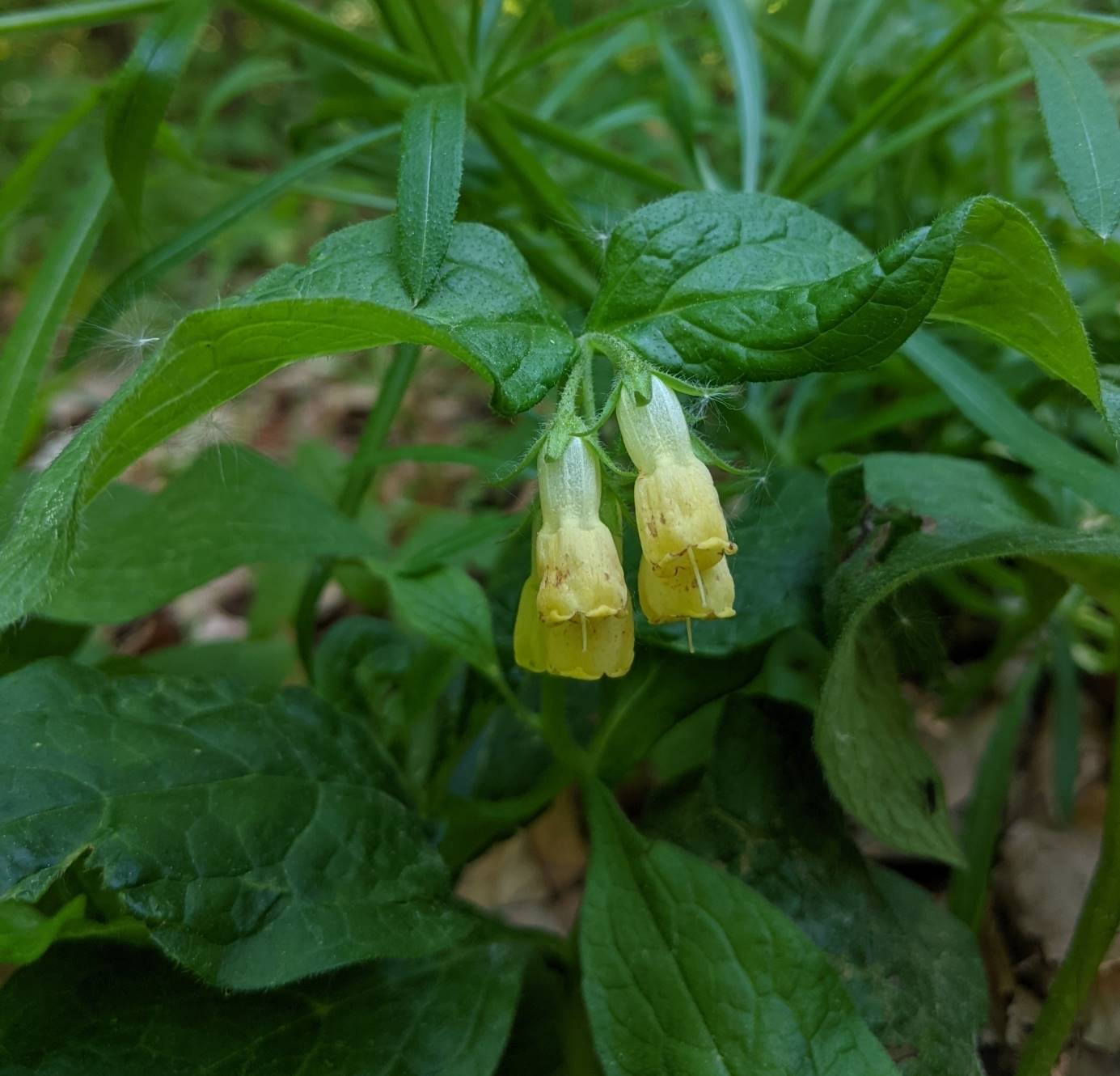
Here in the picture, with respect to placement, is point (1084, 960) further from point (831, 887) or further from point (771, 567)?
point (771, 567)

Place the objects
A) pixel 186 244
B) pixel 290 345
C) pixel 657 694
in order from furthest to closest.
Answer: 1. pixel 186 244
2. pixel 657 694
3. pixel 290 345

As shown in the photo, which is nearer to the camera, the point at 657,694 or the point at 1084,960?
the point at 1084,960

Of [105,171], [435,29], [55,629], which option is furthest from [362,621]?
[435,29]

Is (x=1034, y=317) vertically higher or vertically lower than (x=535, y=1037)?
higher

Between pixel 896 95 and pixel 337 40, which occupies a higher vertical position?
pixel 337 40

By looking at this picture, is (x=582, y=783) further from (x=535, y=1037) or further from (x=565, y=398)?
(x=565, y=398)

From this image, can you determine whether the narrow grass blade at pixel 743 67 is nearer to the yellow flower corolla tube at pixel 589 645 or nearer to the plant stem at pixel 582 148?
the plant stem at pixel 582 148

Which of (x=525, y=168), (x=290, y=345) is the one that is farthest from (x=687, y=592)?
(x=525, y=168)
